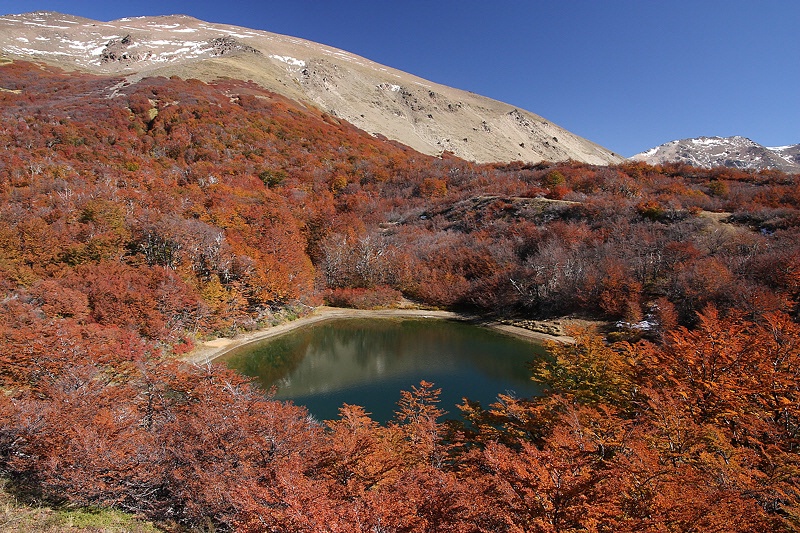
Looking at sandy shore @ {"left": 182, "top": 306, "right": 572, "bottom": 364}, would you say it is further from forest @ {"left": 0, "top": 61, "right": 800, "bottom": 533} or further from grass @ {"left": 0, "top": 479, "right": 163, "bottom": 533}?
grass @ {"left": 0, "top": 479, "right": 163, "bottom": 533}

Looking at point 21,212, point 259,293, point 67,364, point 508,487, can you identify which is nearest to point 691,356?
point 508,487

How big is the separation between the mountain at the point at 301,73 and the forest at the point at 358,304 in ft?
39.3

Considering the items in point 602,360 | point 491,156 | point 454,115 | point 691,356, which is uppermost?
point 454,115

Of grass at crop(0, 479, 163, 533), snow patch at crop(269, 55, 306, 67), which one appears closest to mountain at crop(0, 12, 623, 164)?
snow patch at crop(269, 55, 306, 67)

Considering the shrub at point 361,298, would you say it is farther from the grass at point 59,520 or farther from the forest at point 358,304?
the grass at point 59,520

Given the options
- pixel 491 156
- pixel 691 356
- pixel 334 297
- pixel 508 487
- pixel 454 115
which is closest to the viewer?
pixel 508 487

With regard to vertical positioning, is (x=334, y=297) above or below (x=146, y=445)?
below

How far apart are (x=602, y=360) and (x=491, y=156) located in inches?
2932

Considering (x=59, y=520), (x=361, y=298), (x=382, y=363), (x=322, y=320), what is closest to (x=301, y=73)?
(x=361, y=298)

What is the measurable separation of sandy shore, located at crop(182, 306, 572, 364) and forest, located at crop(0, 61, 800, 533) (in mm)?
1117

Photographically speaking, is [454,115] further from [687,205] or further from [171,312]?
[171,312]

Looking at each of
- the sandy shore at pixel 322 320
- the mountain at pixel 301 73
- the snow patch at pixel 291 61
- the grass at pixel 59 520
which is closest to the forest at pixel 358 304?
the grass at pixel 59 520

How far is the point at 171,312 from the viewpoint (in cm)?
2459

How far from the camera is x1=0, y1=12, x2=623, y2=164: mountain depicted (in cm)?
7181
